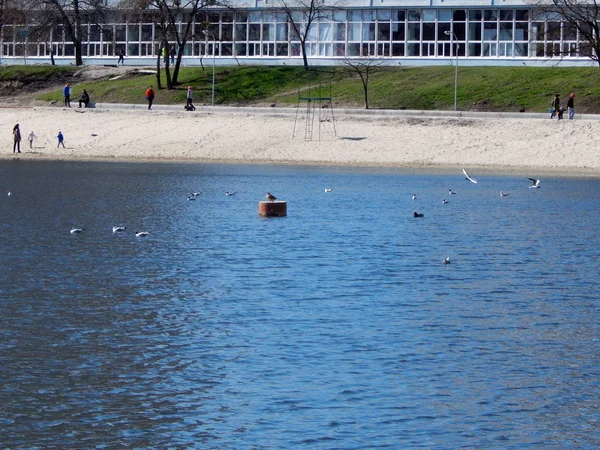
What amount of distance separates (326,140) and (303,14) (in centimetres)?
3010

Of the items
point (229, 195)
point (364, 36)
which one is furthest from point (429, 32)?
point (229, 195)

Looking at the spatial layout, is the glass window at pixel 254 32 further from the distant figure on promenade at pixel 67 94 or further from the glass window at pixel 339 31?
the distant figure on promenade at pixel 67 94

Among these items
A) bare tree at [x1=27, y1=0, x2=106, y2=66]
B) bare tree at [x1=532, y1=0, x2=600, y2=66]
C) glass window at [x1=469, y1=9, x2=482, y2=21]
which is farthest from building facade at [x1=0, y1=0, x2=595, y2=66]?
bare tree at [x1=27, y1=0, x2=106, y2=66]

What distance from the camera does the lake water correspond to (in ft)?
52.1

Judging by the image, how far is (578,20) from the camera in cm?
8331

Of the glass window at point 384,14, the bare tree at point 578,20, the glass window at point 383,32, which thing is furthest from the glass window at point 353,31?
the bare tree at point 578,20

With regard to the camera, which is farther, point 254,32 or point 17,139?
point 254,32

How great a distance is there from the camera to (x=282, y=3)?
96.1m

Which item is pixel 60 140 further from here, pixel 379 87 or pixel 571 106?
pixel 571 106

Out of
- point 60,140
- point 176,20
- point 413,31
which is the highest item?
point 176,20

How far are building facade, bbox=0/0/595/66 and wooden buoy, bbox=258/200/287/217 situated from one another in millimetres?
47350

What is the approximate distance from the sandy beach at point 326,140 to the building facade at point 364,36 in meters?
16.2

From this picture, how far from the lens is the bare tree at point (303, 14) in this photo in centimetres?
9381

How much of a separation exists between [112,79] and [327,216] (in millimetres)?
53354
